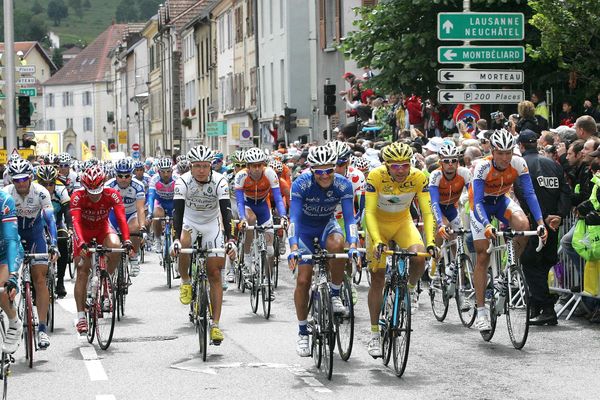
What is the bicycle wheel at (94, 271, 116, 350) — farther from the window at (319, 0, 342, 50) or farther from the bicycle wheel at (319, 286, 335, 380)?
the window at (319, 0, 342, 50)

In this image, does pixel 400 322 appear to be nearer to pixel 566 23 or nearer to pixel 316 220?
pixel 316 220

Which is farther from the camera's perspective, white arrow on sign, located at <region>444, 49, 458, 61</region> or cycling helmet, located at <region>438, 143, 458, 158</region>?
white arrow on sign, located at <region>444, 49, 458, 61</region>

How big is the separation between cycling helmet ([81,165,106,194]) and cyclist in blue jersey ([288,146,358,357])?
8.90 ft

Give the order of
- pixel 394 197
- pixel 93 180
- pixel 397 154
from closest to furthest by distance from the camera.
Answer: pixel 397 154 → pixel 394 197 → pixel 93 180

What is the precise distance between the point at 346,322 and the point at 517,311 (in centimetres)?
201

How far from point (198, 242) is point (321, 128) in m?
36.6

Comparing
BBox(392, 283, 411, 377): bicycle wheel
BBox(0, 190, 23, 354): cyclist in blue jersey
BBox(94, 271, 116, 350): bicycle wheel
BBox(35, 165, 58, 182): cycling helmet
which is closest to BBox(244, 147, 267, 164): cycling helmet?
BBox(35, 165, 58, 182): cycling helmet

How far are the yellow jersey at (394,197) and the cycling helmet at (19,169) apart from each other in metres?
3.36

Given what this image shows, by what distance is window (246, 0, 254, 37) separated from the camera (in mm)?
62094

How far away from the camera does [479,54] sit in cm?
2158

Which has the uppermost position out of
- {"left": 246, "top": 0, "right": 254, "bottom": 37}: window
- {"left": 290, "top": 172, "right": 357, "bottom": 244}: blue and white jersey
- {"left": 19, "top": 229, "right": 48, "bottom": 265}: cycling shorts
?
{"left": 246, "top": 0, "right": 254, "bottom": 37}: window

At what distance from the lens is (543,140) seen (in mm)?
16984

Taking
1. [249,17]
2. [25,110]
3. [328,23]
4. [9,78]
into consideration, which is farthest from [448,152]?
[249,17]

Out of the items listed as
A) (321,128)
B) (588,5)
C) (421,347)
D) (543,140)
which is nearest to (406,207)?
(421,347)
